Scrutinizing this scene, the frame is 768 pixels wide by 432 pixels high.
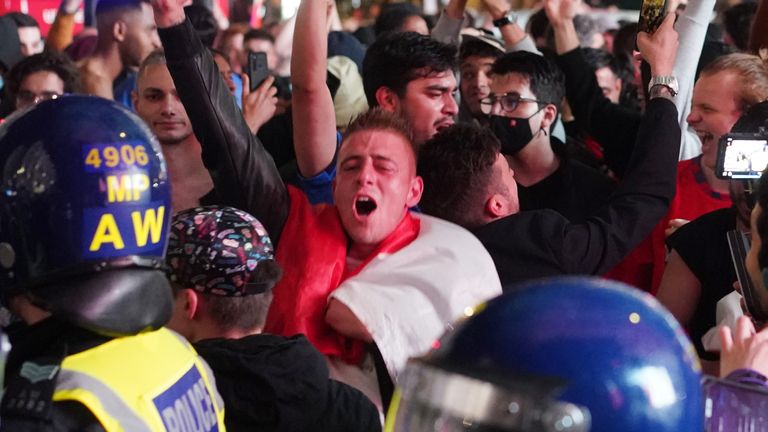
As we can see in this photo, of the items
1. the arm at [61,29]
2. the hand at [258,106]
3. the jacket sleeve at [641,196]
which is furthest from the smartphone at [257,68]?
the arm at [61,29]

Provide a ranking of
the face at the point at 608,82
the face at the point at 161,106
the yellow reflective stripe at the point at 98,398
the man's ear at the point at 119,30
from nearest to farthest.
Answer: the yellow reflective stripe at the point at 98,398
the face at the point at 161,106
the face at the point at 608,82
the man's ear at the point at 119,30

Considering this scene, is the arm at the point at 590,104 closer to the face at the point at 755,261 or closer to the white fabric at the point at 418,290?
the white fabric at the point at 418,290

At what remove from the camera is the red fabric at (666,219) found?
4537 millimetres

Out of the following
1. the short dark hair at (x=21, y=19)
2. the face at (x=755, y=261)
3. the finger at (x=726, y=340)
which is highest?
the face at (x=755, y=261)

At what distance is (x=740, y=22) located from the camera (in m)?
7.06

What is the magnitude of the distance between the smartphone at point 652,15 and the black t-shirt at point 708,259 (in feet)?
2.57

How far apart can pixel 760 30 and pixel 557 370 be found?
4.22 m

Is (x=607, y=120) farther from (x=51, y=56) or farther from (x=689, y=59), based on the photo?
(x=51, y=56)

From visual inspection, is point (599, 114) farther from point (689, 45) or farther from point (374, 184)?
point (374, 184)

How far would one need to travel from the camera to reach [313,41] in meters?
3.88

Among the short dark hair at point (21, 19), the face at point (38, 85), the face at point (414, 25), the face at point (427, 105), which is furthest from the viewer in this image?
the short dark hair at point (21, 19)

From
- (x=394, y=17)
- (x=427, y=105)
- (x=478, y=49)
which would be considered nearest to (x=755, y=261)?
(x=427, y=105)

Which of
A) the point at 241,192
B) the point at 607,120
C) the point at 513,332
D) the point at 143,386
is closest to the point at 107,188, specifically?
the point at 143,386

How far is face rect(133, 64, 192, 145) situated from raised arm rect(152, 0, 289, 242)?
107cm
